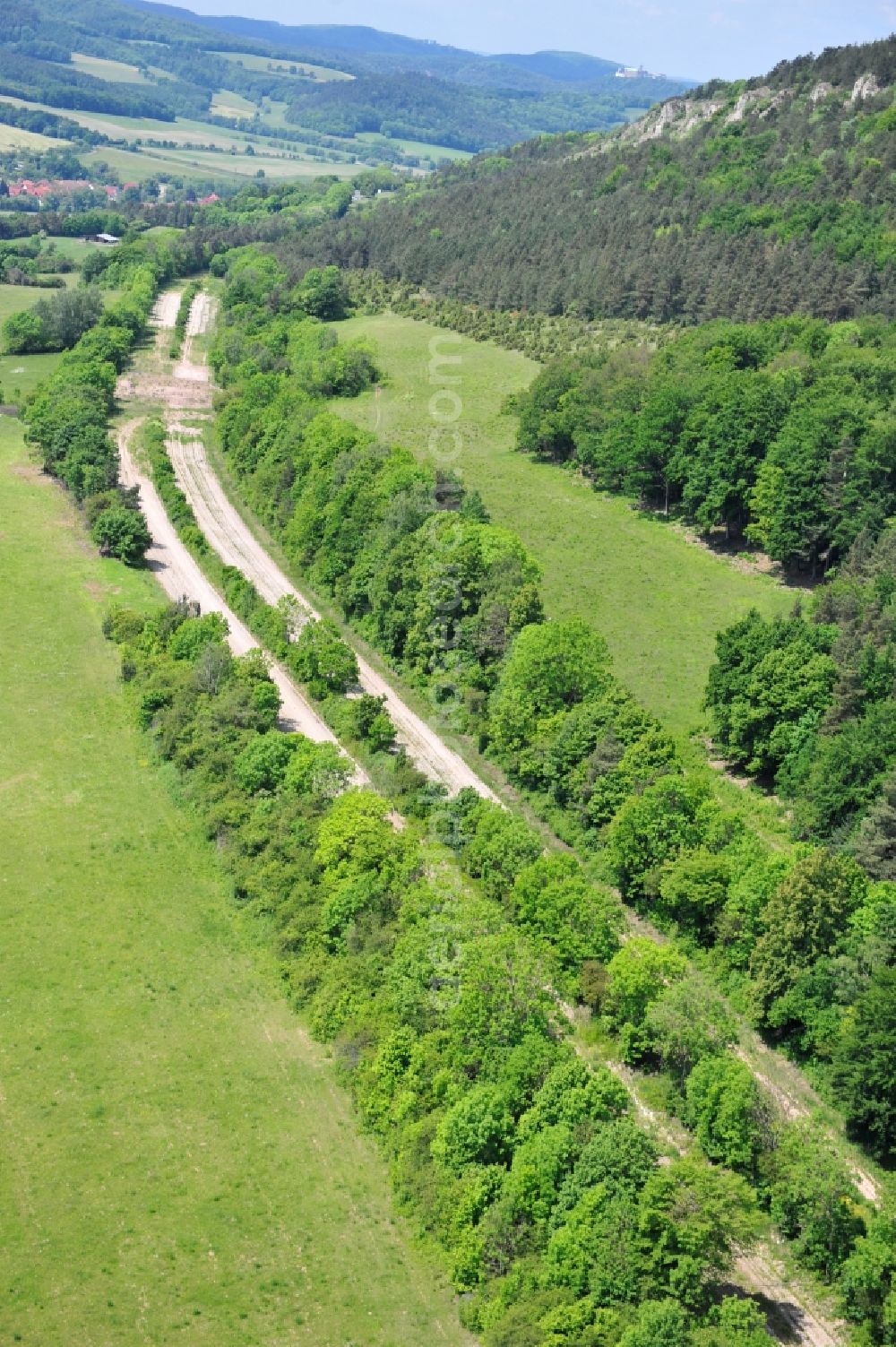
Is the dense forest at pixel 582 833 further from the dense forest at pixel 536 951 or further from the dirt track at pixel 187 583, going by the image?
the dirt track at pixel 187 583

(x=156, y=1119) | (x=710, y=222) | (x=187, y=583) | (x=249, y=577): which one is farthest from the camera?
(x=710, y=222)

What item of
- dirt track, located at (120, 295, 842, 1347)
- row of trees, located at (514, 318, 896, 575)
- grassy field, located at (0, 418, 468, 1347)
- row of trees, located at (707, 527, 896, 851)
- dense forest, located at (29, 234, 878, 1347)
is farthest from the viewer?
row of trees, located at (514, 318, 896, 575)

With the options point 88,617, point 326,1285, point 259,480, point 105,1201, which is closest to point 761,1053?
point 326,1285

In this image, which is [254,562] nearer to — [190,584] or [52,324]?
[190,584]

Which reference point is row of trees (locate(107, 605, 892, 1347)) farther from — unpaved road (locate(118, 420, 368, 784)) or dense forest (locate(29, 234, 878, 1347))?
unpaved road (locate(118, 420, 368, 784))

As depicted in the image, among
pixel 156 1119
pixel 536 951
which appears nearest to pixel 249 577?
pixel 536 951

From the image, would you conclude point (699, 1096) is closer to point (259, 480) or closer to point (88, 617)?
point (88, 617)

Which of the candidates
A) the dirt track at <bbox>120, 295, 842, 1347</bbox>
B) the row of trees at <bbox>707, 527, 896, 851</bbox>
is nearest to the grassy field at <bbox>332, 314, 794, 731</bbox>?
the row of trees at <bbox>707, 527, 896, 851</bbox>
